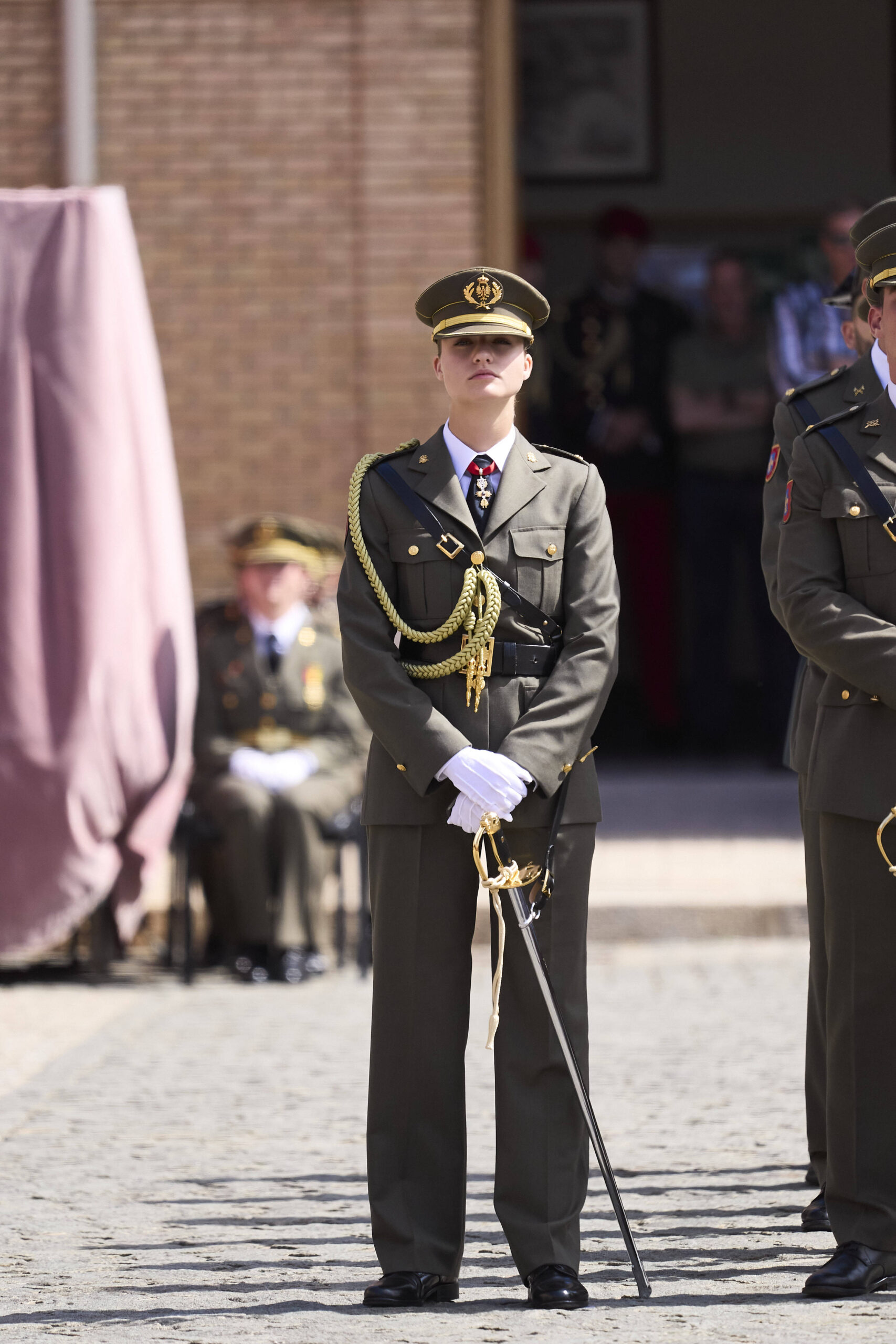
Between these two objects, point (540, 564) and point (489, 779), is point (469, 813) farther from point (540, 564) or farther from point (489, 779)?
point (540, 564)

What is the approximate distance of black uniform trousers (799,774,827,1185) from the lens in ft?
16.2

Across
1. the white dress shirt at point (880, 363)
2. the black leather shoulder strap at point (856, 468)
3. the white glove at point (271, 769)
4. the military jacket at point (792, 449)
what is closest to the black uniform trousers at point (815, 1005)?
the military jacket at point (792, 449)

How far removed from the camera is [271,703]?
9.15m

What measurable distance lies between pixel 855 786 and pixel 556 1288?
3.68 ft

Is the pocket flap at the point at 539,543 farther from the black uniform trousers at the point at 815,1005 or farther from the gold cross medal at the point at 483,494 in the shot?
the black uniform trousers at the point at 815,1005

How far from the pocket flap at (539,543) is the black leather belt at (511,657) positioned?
18 cm

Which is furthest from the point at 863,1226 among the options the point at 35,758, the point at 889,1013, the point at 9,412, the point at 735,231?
the point at 735,231

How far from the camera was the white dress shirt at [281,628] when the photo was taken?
923cm

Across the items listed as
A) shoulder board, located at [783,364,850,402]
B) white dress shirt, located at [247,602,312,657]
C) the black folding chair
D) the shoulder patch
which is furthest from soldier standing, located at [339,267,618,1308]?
white dress shirt, located at [247,602,312,657]

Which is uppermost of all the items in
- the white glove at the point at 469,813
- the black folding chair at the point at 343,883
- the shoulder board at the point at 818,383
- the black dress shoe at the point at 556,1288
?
the shoulder board at the point at 818,383

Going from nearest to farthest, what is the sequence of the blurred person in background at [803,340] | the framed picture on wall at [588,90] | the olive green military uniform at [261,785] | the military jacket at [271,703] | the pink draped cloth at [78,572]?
the pink draped cloth at [78,572] → the olive green military uniform at [261,785] → the military jacket at [271,703] → the blurred person in background at [803,340] → the framed picture on wall at [588,90]

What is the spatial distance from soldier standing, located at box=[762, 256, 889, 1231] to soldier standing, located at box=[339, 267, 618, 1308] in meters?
0.65

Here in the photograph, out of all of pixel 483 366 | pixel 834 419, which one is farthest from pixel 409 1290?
pixel 834 419

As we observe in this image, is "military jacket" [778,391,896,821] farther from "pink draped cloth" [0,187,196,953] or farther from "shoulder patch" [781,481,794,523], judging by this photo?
"pink draped cloth" [0,187,196,953]
